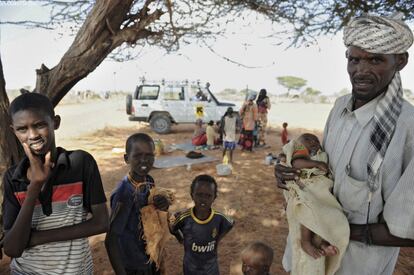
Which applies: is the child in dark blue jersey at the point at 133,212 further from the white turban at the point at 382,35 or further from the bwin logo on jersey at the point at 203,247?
the white turban at the point at 382,35

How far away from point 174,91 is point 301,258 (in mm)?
12780

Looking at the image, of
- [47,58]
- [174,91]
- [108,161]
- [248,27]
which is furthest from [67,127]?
[47,58]

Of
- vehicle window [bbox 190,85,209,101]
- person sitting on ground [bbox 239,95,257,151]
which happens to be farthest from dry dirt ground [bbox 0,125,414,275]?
vehicle window [bbox 190,85,209,101]

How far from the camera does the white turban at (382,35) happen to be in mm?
1291

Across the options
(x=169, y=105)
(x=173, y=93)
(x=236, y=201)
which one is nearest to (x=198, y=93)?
(x=173, y=93)

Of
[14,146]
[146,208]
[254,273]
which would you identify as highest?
[14,146]

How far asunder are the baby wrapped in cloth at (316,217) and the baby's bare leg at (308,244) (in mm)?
26

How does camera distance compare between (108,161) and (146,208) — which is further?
(108,161)

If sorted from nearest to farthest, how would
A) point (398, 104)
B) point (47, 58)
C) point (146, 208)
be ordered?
1. point (398, 104)
2. point (146, 208)
3. point (47, 58)

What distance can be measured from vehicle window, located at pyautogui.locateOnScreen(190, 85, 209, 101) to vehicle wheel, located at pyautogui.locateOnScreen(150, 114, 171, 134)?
1508 mm

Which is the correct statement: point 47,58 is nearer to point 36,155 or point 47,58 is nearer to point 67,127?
point 67,127

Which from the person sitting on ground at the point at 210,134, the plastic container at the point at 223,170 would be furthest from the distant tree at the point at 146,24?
the person sitting on ground at the point at 210,134

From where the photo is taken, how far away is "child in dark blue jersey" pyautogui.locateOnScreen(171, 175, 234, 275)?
246cm

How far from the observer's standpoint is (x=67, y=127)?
14.9 metres
